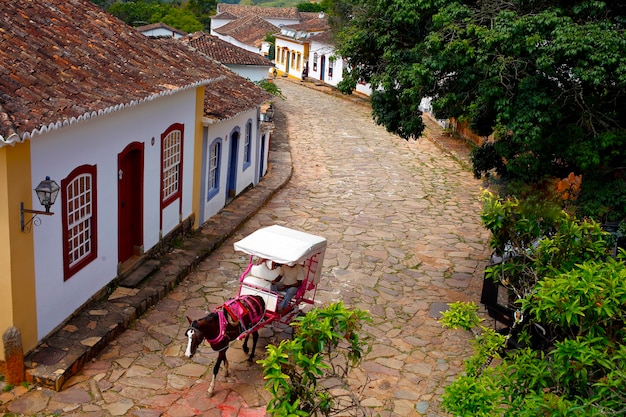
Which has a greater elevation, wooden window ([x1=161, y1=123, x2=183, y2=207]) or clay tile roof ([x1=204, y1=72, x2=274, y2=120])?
clay tile roof ([x1=204, y1=72, x2=274, y2=120])

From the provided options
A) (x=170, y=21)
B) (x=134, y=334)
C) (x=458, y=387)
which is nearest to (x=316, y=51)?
(x=170, y=21)

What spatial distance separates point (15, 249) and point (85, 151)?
2.11m

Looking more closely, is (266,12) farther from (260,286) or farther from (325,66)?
(260,286)

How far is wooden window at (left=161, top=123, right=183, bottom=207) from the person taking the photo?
45.2 ft

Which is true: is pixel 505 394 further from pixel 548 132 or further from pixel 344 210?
pixel 344 210

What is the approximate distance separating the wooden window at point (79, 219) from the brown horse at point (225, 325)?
2.45 metres

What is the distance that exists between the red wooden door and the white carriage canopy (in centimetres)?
274

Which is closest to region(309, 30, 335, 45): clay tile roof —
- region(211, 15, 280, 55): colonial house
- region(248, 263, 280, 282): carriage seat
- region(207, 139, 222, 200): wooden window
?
region(211, 15, 280, 55): colonial house

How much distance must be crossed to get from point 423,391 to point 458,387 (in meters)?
4.47

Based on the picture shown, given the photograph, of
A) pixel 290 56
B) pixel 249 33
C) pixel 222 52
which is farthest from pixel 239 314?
pixel 249 33

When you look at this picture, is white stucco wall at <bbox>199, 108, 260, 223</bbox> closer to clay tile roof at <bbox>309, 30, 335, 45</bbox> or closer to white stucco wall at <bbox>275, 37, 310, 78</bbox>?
clay tile roof at <bbox>309, 30, 335, 45</bbox>

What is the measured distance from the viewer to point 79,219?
35.2ft

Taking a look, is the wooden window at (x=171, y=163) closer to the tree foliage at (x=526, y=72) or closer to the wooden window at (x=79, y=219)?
the wooden window at (x=79, y=219)

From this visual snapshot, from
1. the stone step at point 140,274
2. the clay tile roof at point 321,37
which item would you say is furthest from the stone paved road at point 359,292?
the clay tile roof at point 321,37
